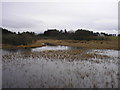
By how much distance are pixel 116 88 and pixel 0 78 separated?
7.14 meters

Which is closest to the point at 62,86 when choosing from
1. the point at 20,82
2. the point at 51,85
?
the point at 51,85

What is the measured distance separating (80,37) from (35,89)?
53846 millimetres

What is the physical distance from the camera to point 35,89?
7.27 metres

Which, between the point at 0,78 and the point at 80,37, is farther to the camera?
the point at 80,37

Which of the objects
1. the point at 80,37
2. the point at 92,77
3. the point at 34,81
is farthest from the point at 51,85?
the point at 80,37

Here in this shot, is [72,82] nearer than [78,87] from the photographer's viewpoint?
No

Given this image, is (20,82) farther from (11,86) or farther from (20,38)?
(20,38)

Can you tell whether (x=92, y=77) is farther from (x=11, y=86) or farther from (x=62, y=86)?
(x=11, y=86)

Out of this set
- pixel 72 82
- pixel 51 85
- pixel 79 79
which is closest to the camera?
pixel 51 85

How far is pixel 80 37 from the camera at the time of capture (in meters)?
59.9

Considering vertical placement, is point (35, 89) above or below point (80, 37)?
below

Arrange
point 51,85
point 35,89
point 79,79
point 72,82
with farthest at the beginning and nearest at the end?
1. point 79,79
2. point 72,82
3. point 51,85
4. point 35,89

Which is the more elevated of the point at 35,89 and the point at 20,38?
the point at 20,38

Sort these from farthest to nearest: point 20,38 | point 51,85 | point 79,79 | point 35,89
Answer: point 20,38
point 79,79
point 51,85
point 35,89
